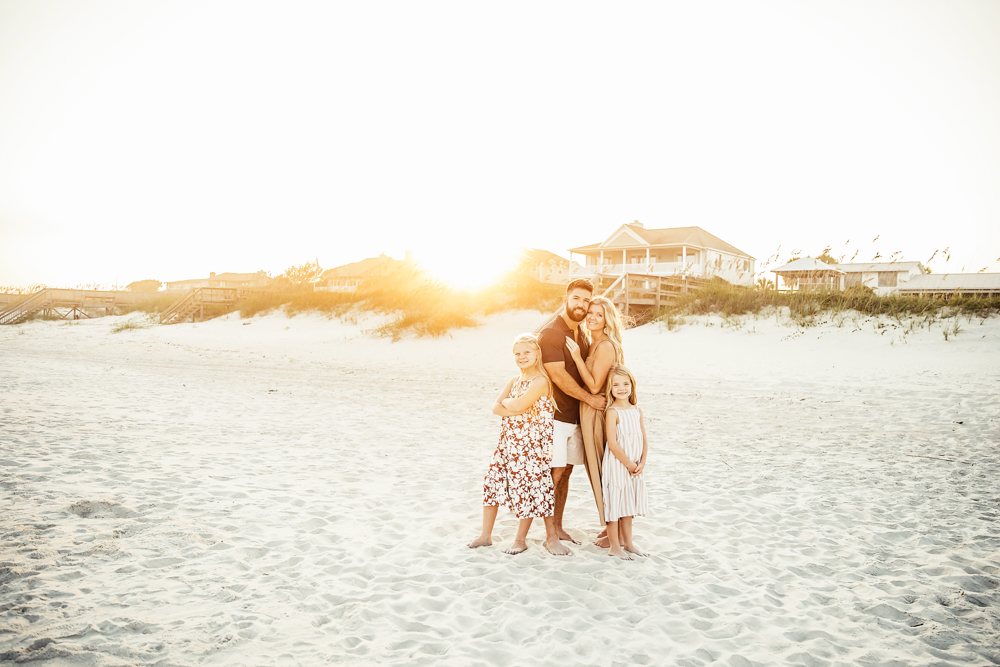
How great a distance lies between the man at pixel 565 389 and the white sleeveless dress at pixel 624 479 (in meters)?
0.20

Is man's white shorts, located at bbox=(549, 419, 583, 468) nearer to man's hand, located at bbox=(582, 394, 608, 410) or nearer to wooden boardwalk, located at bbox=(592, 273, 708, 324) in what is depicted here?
man's hand, located at bbox=(582, 394, 608, 410)

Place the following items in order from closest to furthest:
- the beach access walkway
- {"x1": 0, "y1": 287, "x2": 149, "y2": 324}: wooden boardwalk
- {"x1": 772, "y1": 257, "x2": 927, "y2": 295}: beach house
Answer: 1. {"x1": 772, "y1": 257, "x2": 927, "y2": 295}: beach house
2. the beach access walkway
3. {"x1": 0, "y1": 287, "x2": 149, "y2": 324}: wooden boardwalk

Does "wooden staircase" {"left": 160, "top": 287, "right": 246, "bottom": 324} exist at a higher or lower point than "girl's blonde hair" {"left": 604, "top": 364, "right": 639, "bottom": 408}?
higher

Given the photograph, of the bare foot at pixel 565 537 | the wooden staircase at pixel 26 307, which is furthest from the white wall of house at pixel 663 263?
the wooden staircase at pixel 26 307

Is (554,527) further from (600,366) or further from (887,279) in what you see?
(887,279)

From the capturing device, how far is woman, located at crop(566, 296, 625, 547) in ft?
12.4

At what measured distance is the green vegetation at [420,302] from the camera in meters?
19.0

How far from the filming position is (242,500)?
4887 millimetres

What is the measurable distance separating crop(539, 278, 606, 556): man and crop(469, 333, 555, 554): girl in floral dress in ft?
0.23

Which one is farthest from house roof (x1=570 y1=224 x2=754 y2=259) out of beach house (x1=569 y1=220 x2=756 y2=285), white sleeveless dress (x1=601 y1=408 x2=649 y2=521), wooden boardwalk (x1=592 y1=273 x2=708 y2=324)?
white sleeveless dress (x1=601 y1=408 x2=649 y2=521)

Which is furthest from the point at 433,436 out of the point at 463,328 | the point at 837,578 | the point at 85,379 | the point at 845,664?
the point at 463,328

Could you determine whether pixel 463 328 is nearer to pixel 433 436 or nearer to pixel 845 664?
pixel 433 436

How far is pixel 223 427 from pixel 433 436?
293 centimetres

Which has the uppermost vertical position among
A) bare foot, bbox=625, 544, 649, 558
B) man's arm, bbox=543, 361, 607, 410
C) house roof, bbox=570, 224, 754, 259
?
house roof, bbox=570, 224, 754, 259
